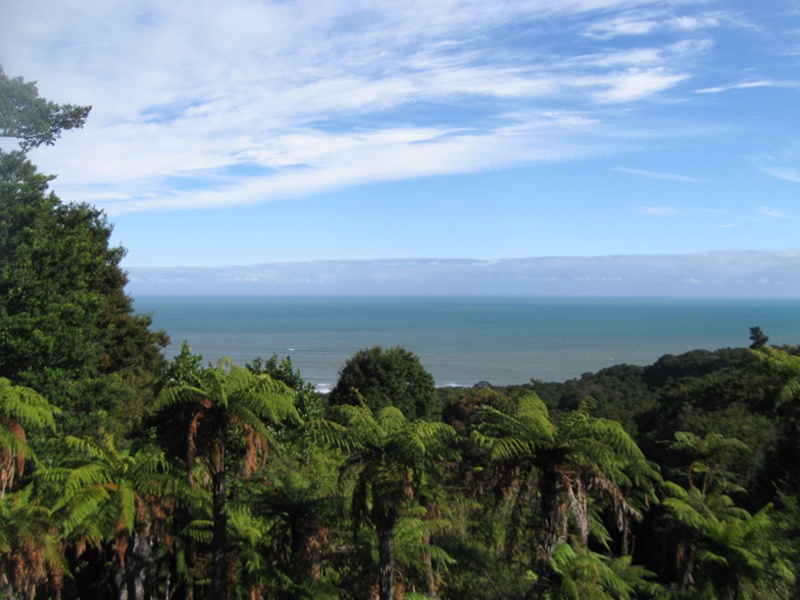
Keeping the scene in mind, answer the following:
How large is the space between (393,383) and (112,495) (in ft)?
70.1

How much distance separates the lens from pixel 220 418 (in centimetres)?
749

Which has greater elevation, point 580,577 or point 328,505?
point 328,505

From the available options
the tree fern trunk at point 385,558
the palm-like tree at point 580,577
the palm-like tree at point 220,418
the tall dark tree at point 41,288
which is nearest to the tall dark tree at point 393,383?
the tall dark tree at point 41,288

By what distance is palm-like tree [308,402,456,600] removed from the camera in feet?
25.2

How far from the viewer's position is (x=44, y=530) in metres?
7.91

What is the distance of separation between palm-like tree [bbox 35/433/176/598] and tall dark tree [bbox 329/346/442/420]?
1937 cm

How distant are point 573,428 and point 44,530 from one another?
21.4ft

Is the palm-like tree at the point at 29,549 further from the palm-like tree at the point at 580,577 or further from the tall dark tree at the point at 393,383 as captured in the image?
the tall dark tree at the point at 393,383

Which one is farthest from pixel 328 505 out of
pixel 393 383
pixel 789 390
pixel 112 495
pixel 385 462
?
pixel 393 383

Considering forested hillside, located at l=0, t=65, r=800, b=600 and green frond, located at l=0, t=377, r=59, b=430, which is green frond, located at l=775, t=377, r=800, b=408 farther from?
green frond, located at l=0, t=377, r=59, b=430

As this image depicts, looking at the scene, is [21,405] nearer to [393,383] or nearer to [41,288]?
[41,288]

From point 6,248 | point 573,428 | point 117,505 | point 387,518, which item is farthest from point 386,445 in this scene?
point 6,248

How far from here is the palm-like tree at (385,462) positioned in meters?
7.67

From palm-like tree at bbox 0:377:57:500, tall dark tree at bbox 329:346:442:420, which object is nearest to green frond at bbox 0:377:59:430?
palm-like tree at bbox 0:377:57:500
